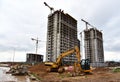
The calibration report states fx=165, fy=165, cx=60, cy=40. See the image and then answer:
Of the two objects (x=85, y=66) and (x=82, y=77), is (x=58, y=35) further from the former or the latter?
(x=82, y=77)

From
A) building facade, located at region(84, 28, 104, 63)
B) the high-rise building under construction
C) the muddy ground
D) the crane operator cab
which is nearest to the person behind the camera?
the muddy ground

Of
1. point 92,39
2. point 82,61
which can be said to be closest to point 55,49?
point 92,39

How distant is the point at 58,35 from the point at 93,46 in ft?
139

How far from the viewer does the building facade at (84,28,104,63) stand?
130 m

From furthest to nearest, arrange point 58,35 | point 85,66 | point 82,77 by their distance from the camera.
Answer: point 58,35
point 85,66
point 82,77

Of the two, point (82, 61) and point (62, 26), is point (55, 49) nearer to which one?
point (62, 26)

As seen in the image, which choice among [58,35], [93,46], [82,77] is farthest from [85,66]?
[93,46]

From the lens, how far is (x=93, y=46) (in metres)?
132

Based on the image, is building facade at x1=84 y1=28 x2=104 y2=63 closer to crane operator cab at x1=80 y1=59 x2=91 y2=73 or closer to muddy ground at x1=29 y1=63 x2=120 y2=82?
muddy ground at x1=29 y1=63 x2=120 y2=82

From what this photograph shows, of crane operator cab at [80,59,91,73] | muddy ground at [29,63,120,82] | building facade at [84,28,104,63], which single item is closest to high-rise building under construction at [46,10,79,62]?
building facade at [84,28,104,63]

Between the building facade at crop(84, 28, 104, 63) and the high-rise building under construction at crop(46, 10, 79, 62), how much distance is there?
2302cm

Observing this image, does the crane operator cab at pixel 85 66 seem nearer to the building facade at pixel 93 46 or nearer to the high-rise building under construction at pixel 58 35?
the high-rise building under construction at pixel 58 35

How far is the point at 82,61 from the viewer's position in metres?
28.1

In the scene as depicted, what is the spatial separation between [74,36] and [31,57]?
115ft
